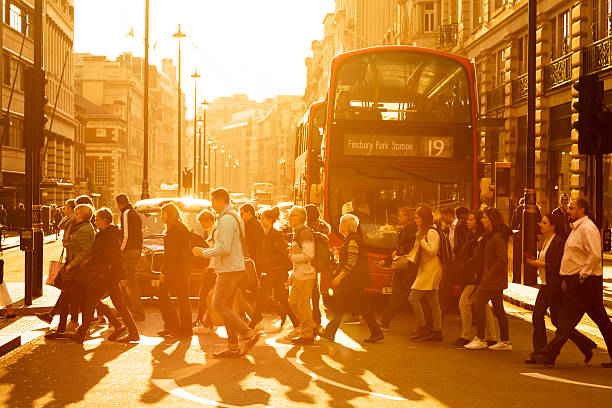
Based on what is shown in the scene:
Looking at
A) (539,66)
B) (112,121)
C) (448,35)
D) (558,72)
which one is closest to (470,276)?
(558,72)

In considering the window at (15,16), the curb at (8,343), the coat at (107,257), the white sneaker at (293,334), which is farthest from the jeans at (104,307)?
the window at (15,16)

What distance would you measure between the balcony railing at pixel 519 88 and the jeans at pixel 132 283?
22.6m

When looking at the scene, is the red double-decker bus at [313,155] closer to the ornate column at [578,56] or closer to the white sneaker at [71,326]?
the white sneaker at [71,326]

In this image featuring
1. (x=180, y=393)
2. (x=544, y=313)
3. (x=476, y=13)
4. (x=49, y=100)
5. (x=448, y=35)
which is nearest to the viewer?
(x=180, y=393)

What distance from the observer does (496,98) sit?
128ft

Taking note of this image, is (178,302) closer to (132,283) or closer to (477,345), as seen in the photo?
(132,283)

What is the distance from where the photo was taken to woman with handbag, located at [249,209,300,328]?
44.9 feet

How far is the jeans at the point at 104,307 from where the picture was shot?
39.9 feet

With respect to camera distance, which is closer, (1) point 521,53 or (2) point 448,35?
(1) point 521,53

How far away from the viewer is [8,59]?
53719mm

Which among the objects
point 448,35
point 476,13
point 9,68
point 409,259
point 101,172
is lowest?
point 409,259

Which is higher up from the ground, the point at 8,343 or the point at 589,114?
the point at 589,114

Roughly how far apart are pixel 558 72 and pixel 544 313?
21.6 metres

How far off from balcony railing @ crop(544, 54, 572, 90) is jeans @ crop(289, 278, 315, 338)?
19.7 meters
